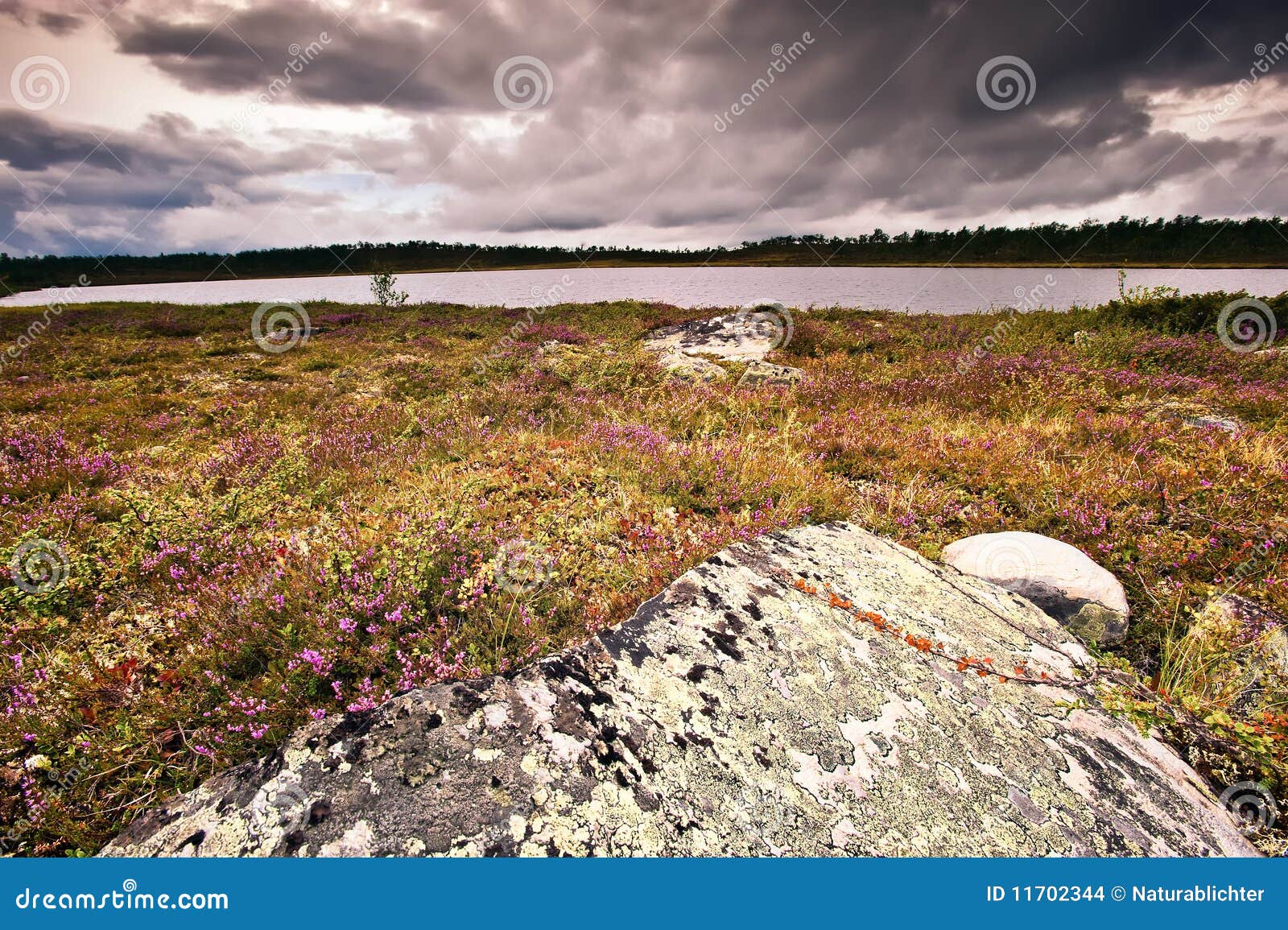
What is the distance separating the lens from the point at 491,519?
448 cm

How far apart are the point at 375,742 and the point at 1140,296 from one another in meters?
23.5

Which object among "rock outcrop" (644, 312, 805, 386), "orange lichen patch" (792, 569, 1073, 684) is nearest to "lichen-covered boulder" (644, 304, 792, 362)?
"rock outcrop" (644, 312, 805, 386)

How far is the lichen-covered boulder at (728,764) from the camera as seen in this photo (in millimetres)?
1811

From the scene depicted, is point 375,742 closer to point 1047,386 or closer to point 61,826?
point 61,826

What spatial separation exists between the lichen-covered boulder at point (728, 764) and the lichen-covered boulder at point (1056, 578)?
1150 millimetres

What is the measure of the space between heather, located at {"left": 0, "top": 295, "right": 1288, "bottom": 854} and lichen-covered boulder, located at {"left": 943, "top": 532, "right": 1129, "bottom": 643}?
0.28m

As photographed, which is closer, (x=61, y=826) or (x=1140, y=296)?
(x=61, y=826)

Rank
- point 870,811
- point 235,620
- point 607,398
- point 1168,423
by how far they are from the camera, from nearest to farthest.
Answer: point 870,811 < point 235,620 < point 1168,423 < point 607,398

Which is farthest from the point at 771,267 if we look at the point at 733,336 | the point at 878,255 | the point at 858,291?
the point at 733,336

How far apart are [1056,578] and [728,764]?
11.7ft

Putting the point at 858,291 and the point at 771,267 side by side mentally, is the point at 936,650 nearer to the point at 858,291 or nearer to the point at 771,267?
the point at 858,291

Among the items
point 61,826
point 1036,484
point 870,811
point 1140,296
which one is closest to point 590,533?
point 870,811

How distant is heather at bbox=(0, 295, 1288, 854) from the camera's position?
2676 millimetres

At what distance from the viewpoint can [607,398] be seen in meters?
9.42
